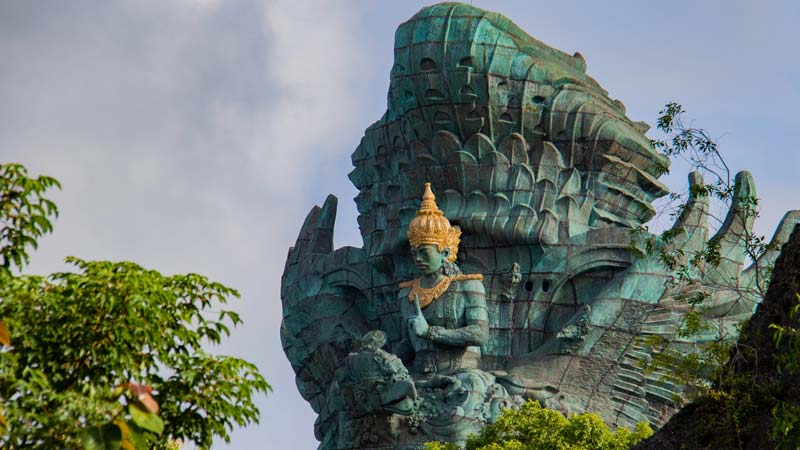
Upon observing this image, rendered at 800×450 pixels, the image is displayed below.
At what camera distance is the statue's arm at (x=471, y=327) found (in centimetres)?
3025

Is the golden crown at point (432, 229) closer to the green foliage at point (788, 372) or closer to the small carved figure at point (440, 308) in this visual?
the small carved figure at point (440, 308)

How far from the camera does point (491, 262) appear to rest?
3161cm

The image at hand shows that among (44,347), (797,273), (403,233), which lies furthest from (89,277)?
(403,233)

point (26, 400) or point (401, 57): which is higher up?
point (401, 57)

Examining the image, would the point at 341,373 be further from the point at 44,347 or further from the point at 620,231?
the point at 44,347

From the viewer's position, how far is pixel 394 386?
29422mm

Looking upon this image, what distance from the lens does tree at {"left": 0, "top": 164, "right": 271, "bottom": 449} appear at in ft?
46.3

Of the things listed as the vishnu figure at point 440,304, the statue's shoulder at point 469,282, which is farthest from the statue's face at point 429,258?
the statue's shoulder at point 469,282

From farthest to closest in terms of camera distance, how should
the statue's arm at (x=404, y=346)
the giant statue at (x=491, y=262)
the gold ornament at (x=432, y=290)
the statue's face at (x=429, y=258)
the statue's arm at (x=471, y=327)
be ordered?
the statue's arm at (x=404, y=346)
the gold ornament at (x=432, y=290)
the statue's face at (x=429, y=258)
the statue's arm at (x=471, y=327)
the giant statue at (x=491, y=262)

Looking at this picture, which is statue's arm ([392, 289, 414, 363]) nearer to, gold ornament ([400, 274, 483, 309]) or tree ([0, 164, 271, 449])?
gold ornament ([400, 274, 483, 309])

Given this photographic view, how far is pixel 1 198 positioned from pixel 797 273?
22.6 feet

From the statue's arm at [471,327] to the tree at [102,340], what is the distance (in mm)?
15023

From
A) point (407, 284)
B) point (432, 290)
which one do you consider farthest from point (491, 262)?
point (407, 284)

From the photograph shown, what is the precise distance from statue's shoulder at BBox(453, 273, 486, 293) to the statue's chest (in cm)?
18
